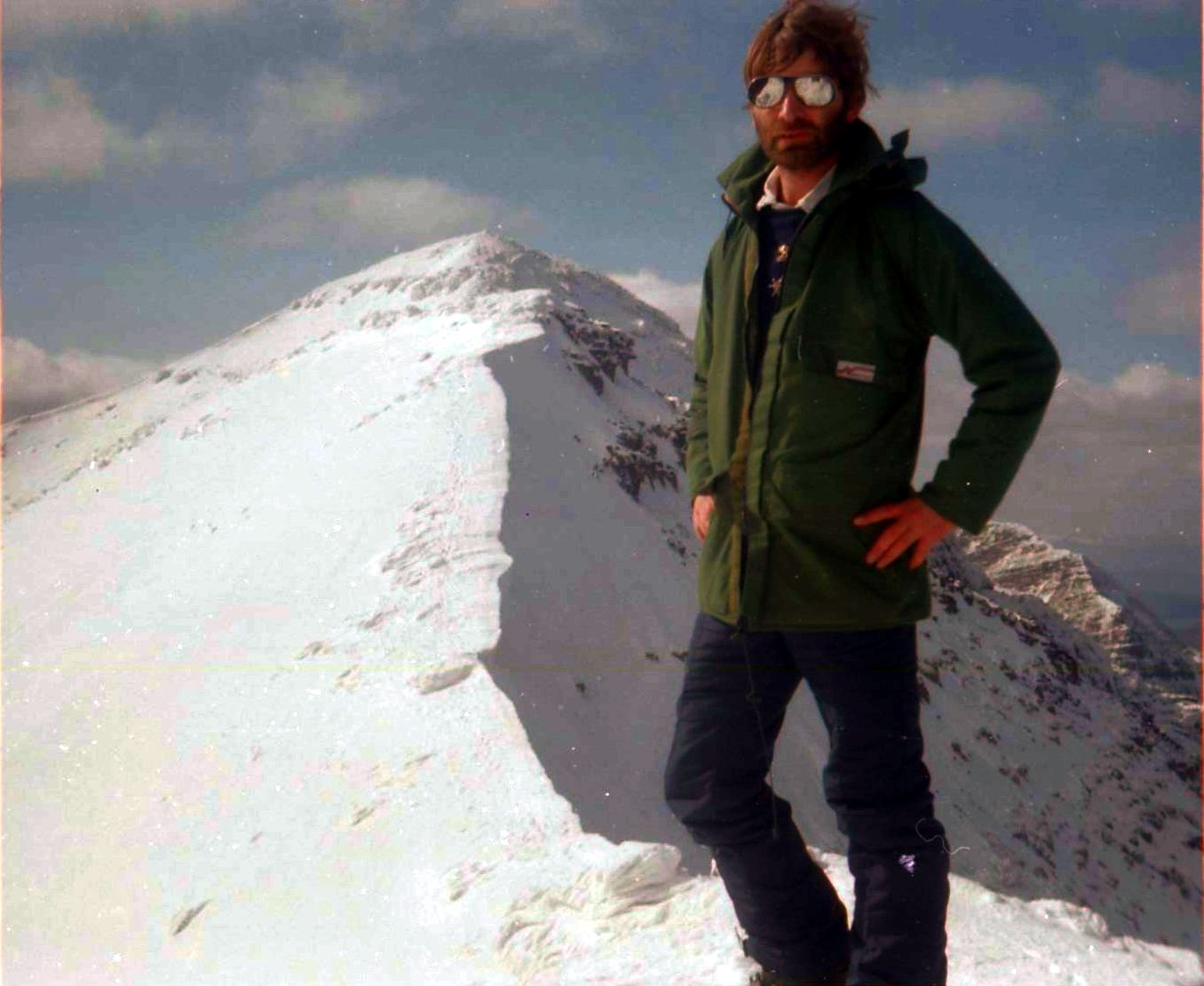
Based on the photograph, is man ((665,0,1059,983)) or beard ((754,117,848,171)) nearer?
→ man ((665,0,1059,983))

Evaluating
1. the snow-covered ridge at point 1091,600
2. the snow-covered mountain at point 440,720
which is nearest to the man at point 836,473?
the snow-covered mountain at point 440,720

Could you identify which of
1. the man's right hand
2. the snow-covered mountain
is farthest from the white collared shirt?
the snow-covered mountain

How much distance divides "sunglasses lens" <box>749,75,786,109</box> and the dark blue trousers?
3.79ft

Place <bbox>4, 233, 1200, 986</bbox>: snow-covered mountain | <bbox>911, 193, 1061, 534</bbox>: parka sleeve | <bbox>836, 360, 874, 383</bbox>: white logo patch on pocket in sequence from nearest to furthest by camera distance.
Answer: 1. <bbox>911, 193, 1061, 534</bbox>: parka sleeve
2. <bbox>836, 360, 874, 383</bbox>: white logo patch on pocket
3. <bbox>4, 233, 1200, 986</bbox>: snow-covered mountain

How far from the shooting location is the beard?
218 cm

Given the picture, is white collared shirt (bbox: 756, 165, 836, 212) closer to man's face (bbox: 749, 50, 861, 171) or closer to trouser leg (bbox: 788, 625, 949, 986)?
man's face (bbox: 749, 50, 861, 171)

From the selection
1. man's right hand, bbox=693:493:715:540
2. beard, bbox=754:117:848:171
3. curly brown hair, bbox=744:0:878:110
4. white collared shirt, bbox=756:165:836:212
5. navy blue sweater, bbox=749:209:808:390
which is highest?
curly brown hair, bbox=744:0:878:110

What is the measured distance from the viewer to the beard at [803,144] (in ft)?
7.16

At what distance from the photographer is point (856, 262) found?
2.11m

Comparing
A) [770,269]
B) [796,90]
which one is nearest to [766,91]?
[796,90]

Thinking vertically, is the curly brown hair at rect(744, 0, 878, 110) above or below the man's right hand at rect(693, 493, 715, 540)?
above

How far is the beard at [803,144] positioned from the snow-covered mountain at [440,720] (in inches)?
79.8

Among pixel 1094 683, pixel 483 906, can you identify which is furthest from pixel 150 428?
pixel 1094 683

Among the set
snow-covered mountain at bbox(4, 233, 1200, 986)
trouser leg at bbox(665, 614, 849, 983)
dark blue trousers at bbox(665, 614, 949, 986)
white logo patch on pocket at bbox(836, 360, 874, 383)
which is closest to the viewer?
white logo patch on pocket at bbox(836, 360, 874, 383)
